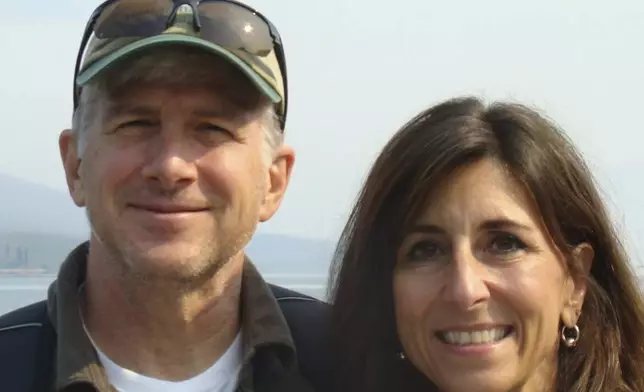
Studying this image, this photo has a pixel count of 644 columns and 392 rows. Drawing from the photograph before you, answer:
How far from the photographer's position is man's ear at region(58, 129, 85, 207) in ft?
9.93

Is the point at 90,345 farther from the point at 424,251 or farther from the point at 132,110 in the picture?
the point at 424,251

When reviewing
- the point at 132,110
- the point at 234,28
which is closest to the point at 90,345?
the point at 132,110

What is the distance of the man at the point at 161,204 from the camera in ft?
9.32

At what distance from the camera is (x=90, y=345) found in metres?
2.88

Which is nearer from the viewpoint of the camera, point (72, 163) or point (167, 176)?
point (167, 176)

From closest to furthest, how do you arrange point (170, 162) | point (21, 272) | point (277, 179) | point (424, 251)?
point (170, 162) → point (424, 251) → point (277, 179) → point (21, 272)

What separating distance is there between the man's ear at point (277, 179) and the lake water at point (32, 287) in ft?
1.35

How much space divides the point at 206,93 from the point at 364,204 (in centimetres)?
73

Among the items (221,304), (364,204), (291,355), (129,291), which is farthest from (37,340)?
(364,204)

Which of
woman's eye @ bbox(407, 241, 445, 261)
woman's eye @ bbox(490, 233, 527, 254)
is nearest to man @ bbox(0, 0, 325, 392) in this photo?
woman's eye @ bbox(407, 241, 445, 261)

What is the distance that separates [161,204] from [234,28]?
2.04 ft

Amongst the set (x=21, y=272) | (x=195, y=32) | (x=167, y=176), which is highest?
(x=195, y=32)

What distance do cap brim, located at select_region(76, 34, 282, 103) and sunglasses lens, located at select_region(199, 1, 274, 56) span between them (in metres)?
0.06

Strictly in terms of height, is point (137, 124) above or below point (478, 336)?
above
